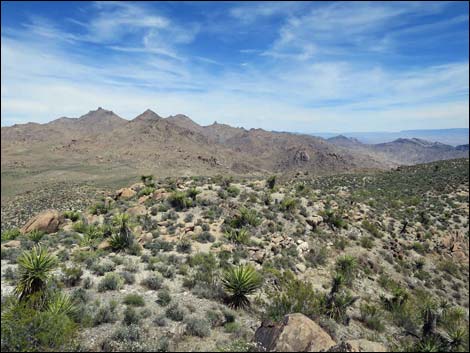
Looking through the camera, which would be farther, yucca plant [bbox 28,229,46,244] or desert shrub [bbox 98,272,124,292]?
yucca plant [bbox 28,229,46,244]

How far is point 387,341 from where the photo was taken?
8.56 metres

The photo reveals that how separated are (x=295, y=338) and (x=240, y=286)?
3.57 meters

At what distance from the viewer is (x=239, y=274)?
8.95 metres

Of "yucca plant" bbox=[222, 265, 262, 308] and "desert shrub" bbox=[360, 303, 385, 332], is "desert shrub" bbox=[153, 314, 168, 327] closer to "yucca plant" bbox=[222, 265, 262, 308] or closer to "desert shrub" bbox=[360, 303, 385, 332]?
"yucca plant" bbox=[222, 265, 262, 308]

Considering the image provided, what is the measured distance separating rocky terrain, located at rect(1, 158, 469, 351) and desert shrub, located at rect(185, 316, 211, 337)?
0.03m

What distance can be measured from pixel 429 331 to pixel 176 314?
299 inches

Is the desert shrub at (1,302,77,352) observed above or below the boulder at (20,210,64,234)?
above

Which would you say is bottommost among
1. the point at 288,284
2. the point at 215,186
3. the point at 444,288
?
the point at 444,288

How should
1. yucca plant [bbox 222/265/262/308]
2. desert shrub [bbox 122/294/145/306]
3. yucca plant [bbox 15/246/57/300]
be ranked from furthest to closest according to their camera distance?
yucca plant [bbox 222/265/262/308], desert shrub [bbox 122/294/145/306], yucca plant [bbox 15/246/57/300]

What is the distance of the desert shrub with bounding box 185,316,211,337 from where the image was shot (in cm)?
667

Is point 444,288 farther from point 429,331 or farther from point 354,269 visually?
point 429,331

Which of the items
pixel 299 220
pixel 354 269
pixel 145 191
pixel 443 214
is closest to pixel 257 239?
pixel 299 220

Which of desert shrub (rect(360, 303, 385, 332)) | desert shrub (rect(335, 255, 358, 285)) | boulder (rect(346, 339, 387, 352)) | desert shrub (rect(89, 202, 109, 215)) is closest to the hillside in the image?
desert shrub (rect(89, 202, 109, 215))

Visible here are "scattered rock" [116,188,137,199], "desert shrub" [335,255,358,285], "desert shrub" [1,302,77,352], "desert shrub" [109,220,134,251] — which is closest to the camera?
"desert shrub" [1,302,77,352]
